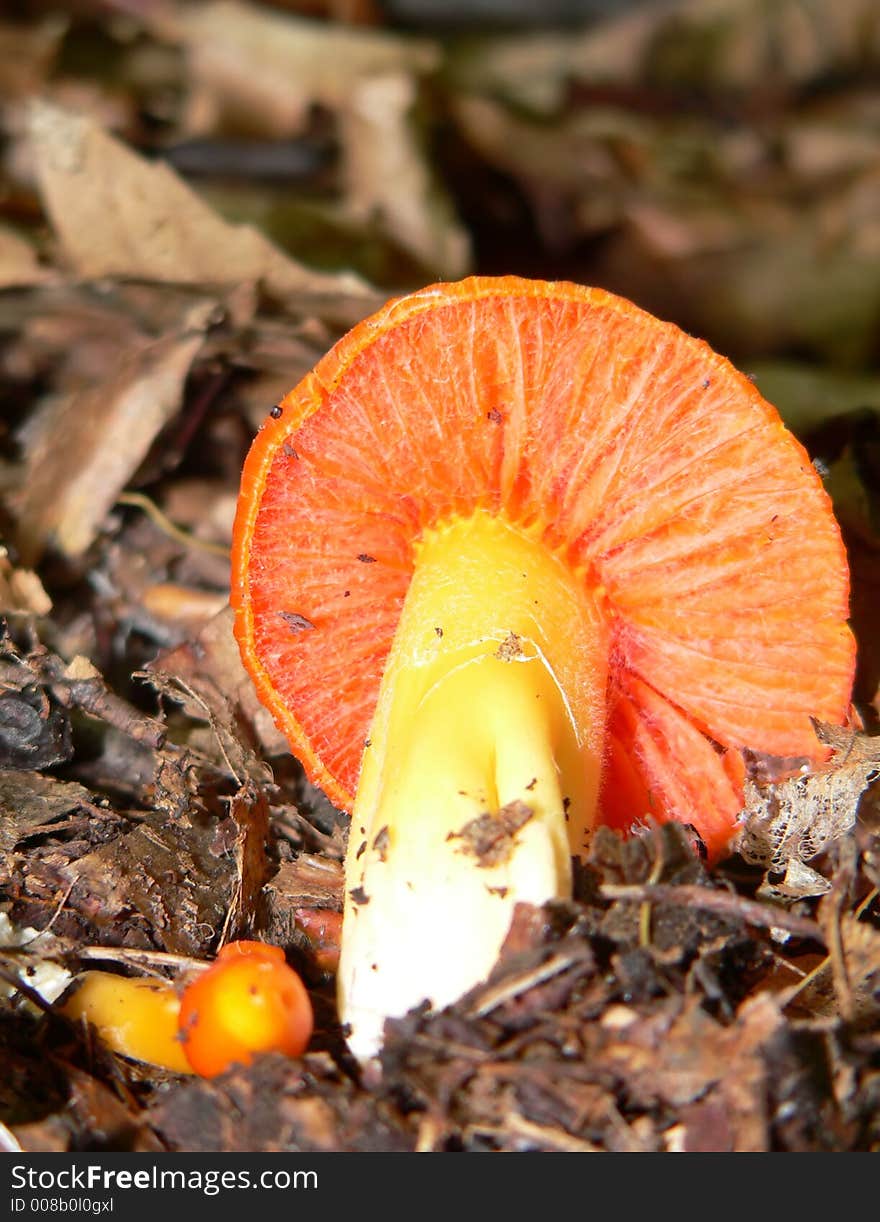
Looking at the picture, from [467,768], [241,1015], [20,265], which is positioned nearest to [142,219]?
[20,265]

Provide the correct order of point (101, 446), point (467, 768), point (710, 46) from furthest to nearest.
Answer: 1. point (710, 46)
2. point (101, 446)
3. point (467, 768)

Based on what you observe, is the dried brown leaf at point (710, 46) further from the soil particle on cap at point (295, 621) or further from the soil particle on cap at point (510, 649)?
the soil particle on cap at point (510, 649)

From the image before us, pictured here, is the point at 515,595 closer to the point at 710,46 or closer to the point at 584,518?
the point at 584,518

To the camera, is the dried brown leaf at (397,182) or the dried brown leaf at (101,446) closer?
the dried brown leaf at (101,446)

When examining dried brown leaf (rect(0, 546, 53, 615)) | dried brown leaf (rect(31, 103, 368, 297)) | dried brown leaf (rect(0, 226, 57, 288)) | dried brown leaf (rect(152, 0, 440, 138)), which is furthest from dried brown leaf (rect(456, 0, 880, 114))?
dried brown leaf (rect(0, 546, 53, 615))

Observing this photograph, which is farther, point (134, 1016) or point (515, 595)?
point (515, 595)

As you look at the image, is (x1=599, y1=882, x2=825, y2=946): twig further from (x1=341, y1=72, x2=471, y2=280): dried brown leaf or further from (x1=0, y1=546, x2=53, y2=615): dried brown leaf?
(x1=341, y1=72, x2=471, y2=280): dried brown leaf

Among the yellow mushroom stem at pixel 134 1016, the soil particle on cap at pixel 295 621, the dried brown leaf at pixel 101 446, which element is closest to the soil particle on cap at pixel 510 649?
the soil particle on cap at pixel 295 621
